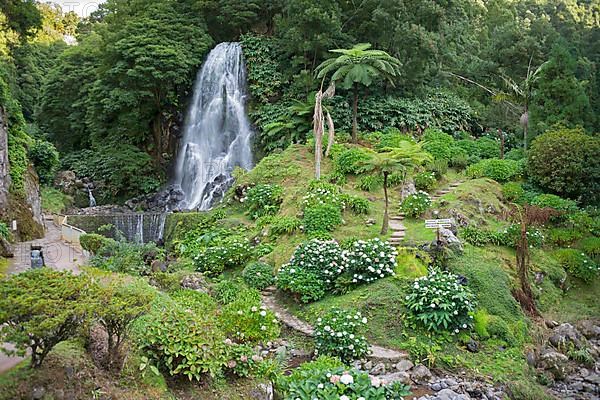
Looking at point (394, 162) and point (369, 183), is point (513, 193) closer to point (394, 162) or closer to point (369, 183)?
point (369, 183)

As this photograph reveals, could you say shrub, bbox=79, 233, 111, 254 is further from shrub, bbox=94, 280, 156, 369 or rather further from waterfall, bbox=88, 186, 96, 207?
waterfall, bbox=88, 186, 96, 207

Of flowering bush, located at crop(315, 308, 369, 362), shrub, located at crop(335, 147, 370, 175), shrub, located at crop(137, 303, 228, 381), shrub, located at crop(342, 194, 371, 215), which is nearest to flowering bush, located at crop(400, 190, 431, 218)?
shrub, located at crop(342, 194, 371, 215)

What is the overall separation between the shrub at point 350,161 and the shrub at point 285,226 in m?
3.39

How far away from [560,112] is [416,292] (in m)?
11.7

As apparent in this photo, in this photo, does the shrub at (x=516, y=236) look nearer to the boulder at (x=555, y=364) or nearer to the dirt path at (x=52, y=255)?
the boulder at (x=555, y=364)

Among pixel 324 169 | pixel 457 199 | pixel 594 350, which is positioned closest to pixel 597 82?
pixel 457 199

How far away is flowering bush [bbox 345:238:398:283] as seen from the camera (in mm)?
9656

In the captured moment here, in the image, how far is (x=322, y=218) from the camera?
11.8m

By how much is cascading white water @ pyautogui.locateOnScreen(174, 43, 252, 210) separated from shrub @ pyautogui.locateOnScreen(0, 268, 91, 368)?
54.2 ft

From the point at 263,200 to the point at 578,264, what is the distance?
8.11m

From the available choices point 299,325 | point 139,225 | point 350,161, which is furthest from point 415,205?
point 139,225

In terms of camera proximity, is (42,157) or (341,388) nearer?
(341,388)

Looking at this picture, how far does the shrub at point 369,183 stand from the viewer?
14.4 metres

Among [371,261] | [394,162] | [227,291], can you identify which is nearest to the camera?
[371,261]
